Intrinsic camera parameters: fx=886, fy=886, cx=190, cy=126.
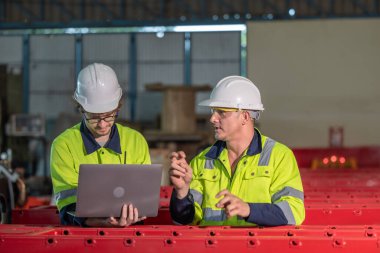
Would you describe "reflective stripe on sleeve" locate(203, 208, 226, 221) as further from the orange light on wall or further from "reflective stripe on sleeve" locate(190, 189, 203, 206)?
the orange light on wall

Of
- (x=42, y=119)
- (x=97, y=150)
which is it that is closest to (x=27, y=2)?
(x=42, y=119)

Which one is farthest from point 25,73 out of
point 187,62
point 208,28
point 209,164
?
point 209,164

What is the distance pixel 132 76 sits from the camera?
21.2m

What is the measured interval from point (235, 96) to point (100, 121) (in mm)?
867

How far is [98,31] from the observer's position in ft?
65.6

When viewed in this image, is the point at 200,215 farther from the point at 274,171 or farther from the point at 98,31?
the point at 98,31

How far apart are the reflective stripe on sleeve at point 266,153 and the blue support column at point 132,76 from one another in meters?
16.2

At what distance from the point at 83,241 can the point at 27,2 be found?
17746 millimetres

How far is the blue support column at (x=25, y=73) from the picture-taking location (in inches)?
819

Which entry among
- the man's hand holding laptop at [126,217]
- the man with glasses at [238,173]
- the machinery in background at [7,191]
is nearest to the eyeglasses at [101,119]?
the man with glasses at [238,173]

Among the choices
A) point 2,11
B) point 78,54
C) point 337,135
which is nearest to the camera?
point 337,135

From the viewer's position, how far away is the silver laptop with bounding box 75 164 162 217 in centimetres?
420

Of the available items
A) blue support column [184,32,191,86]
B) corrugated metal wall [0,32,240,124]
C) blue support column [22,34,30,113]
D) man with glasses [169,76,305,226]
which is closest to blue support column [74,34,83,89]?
corrugated metal wall [0,32,240,124]

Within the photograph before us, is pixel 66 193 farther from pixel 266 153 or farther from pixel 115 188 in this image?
pixel 266 153
